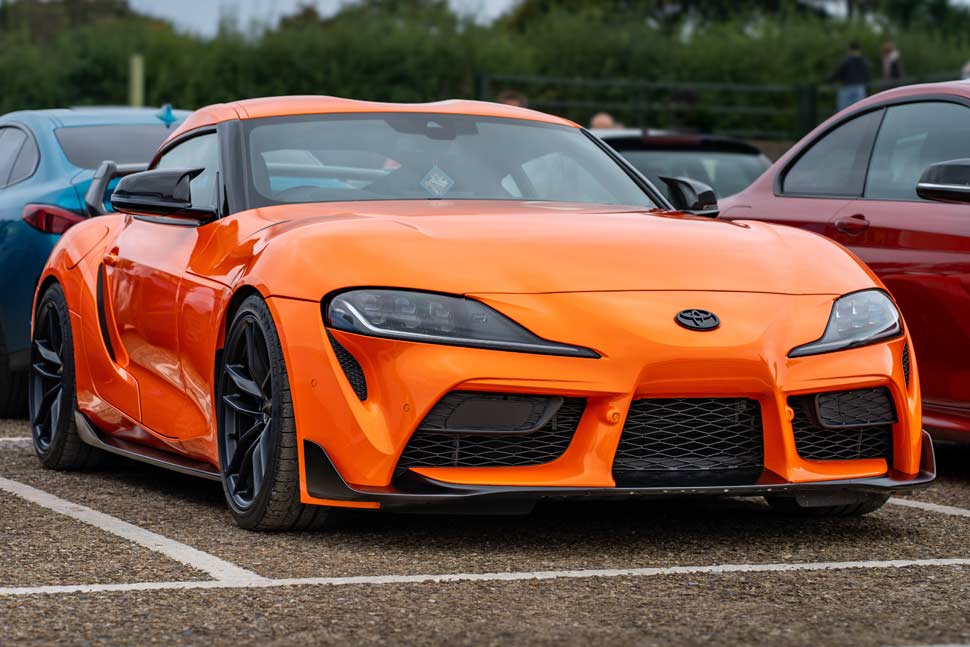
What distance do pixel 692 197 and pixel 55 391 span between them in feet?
8.51

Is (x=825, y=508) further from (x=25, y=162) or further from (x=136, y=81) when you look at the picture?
(x=136, y=81)

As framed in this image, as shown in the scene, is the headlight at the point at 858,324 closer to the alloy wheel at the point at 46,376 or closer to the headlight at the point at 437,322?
the headlight at the point at 437,322

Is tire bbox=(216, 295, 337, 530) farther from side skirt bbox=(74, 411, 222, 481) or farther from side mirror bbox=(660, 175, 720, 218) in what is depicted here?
side mirror bbox=(660, 175, 720, 218)

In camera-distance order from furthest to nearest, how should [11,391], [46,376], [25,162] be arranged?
[25,162] → [11,391] → [46,376]

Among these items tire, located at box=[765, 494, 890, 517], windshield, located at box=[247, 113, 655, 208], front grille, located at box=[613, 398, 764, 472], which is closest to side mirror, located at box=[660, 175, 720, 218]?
windshield, located at box=[247, 113, 655, 208]

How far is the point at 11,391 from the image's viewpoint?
9.17 m

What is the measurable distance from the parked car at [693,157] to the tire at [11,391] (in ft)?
14.9

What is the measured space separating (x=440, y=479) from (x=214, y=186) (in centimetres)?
183

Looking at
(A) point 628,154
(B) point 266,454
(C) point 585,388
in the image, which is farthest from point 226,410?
(A) point 628,154

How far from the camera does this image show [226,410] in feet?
18.7

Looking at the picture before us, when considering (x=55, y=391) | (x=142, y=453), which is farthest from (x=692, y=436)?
(x=55, y=391)

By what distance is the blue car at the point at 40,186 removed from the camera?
357 inches

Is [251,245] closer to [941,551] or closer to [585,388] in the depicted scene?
[585,388]

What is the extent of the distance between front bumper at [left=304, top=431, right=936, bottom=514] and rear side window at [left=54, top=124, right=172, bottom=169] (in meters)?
4.64
